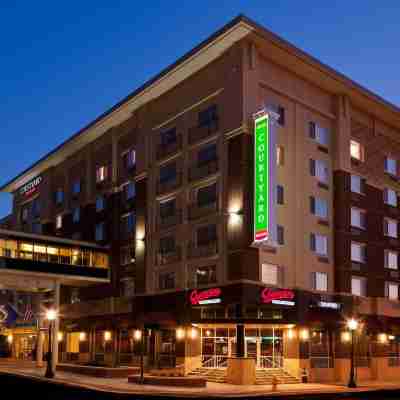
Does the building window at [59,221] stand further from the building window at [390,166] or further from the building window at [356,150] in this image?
the building window at [390,166]

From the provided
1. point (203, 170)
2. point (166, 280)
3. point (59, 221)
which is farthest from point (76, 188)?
point (203, 170)

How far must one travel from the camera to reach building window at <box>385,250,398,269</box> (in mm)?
58434

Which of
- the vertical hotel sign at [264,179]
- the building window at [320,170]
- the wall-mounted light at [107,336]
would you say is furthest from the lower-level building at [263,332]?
the building window at [320,170]

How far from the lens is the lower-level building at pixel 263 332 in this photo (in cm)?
4619

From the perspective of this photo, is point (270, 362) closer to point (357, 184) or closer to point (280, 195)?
point (280, 195)

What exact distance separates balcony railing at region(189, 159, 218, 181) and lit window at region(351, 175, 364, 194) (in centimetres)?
1325

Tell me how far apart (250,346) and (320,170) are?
52.7 ft

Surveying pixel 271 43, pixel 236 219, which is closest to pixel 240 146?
pixel 236 219

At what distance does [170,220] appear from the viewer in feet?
180

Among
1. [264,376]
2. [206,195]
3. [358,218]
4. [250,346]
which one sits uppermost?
[206,195]

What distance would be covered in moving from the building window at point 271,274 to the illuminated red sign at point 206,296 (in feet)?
11.7

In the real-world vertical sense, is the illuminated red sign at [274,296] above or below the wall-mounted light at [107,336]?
above

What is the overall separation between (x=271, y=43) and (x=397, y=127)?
793 inches

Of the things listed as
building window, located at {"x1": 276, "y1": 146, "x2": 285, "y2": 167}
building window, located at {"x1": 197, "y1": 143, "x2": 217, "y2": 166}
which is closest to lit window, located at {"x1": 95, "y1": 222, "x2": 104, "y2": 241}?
building window, located at {"x1": 197, "y1": 143, "x2": 217, "y2": 166}
